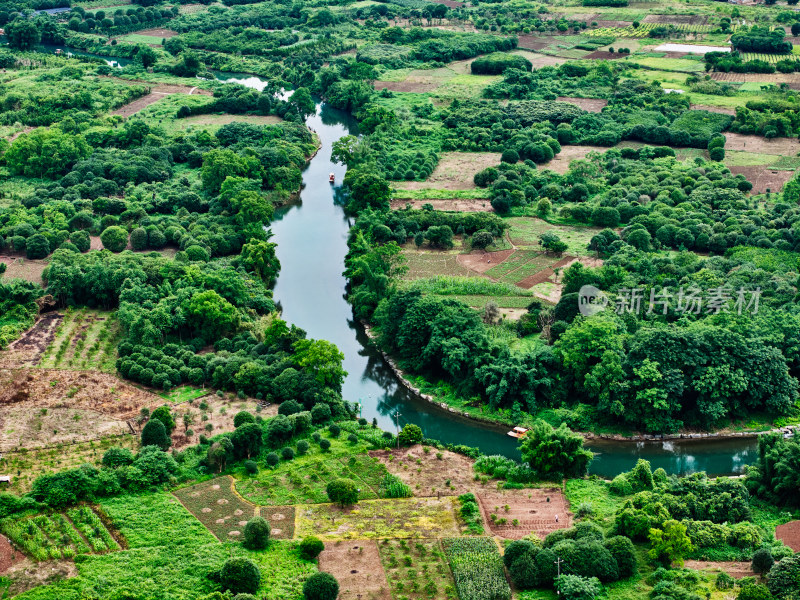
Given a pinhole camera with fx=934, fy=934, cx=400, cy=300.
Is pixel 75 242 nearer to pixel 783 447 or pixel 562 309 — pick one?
pixel 562 309

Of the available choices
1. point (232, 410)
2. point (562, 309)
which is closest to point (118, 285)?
point (232, 410)

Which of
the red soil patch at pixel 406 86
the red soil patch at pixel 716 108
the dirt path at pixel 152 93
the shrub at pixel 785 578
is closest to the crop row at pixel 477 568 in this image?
the shrub at pixel 785 578

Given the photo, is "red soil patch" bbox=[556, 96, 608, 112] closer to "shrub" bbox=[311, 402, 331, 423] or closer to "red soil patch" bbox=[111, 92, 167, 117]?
"red soil patch" bbox=[111, 92, 167, 117]

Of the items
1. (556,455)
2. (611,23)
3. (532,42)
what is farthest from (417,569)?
(611,23)

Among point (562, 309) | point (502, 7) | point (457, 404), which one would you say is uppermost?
point (502, 7)

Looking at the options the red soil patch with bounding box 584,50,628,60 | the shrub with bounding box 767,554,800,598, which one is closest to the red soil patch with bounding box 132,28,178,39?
the red soil patch with bounding box 584,50,628,60

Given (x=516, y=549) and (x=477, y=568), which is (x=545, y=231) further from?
(x=477, y=568)

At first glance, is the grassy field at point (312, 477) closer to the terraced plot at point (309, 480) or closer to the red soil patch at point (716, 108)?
the terraced plot at point (309, 480)

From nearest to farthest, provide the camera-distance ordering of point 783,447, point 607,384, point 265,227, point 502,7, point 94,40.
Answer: point 783,447 < point 607,384 < point 265,227 < point 94,40 < point 502,7
